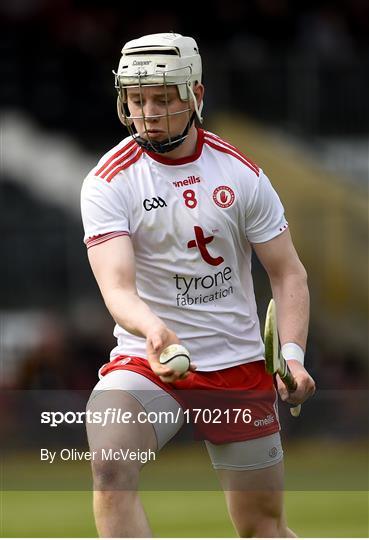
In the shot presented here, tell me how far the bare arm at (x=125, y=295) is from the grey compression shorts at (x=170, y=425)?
290 mm

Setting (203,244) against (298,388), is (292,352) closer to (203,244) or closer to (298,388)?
(298,388)

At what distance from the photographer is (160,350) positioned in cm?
463

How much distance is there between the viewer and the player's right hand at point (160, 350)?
4570mm

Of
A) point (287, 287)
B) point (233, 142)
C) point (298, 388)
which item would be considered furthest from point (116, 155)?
point (233, 142)

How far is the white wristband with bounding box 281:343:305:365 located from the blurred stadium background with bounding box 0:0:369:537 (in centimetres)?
590

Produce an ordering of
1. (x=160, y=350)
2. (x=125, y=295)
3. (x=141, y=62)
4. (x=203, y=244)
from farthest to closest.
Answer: (x=203, y=244) → (x=141, y=62) → (x=125, y=295) → (x=160, y=350)

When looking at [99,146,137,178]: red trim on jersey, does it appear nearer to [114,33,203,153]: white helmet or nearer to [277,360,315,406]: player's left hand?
[114,33,203,153]: white helmet

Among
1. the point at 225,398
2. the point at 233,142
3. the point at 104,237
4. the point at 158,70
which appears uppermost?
the point at 158,70

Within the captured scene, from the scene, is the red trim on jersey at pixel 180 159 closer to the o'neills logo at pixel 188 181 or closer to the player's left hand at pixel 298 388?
the o'neills logo at pixel 188 181

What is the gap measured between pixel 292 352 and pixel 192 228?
61 cm

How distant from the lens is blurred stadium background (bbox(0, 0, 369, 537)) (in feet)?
43.4

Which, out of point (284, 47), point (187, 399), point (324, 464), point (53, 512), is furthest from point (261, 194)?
point (284, 47)

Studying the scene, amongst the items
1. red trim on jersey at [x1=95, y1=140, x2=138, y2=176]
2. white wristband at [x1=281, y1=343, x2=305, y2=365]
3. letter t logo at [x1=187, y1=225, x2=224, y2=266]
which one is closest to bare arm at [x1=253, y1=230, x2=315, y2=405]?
white wristband at [x1=281, y1=343, x2=305, y2=365]

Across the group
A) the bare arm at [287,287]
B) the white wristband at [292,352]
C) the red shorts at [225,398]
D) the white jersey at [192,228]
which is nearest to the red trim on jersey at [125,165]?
the white jersey at [192,228]
